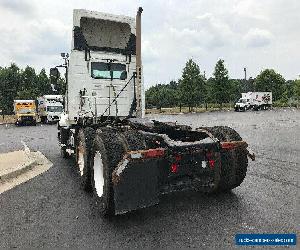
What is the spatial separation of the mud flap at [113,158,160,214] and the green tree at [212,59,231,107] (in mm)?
57422

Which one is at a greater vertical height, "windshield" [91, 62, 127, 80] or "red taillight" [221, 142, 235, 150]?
"windshield" [91, 62, 127, 80]

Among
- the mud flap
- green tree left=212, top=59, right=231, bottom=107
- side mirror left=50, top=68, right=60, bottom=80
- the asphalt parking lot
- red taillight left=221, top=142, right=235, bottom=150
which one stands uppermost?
green tree left=212, top=59, right=231, bottom=107

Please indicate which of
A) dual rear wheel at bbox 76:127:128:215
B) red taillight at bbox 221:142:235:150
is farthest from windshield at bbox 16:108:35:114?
red taillight at bbox 221:142:235:150

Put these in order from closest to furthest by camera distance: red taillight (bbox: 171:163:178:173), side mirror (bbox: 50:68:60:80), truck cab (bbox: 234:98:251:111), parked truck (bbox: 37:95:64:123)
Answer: red taillight (bbox: 171:163:178:173), side mirror (bbox: 50:68:60:80), parked truck (bbox: 37:95:64:123), truck cab (bbox: 234:98:251:111)

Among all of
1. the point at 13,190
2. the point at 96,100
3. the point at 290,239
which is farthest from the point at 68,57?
the point at 290,239

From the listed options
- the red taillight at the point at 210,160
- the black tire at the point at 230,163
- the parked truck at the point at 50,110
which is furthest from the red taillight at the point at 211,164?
the parked truck at the point at 50,110

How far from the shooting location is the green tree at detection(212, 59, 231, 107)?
60.6m

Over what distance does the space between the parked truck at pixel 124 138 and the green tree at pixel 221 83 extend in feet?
172

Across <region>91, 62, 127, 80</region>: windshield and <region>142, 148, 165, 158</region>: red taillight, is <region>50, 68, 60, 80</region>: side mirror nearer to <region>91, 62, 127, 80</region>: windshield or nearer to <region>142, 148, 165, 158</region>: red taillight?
<region>91, 62, 127, 80</region>: windshield

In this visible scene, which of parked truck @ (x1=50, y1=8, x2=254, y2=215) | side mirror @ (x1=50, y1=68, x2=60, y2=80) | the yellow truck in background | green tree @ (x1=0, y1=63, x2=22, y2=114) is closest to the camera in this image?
parked truck @ (x1=50, y1=8, x2=254, y2=215)

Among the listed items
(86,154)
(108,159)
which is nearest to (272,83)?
(86,154)

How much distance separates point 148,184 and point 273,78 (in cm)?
8347

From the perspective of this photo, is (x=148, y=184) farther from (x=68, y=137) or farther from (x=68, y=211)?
(x=68, y=137)

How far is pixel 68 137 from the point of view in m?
10.3
